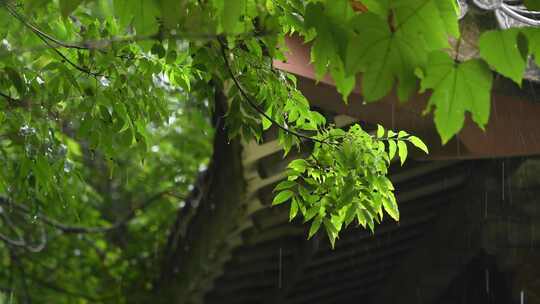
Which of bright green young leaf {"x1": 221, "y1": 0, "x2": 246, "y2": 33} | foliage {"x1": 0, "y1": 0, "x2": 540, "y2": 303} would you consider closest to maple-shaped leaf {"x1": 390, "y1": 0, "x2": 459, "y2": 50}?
foliage {"x1": 0, "y1": 0, "x2": 540, "y2": 303}

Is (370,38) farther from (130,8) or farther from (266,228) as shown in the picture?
(266,228)

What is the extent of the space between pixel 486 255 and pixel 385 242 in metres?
0.69

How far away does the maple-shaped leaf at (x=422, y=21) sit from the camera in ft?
5.39

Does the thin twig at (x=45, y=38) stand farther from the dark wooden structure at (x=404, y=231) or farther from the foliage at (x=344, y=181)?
the dark wooden structure at (x=404, y=231)

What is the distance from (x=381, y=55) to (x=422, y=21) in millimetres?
111

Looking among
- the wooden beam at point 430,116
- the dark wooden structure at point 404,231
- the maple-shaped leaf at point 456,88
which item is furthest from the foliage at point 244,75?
the dark wooden structure at point 404,231

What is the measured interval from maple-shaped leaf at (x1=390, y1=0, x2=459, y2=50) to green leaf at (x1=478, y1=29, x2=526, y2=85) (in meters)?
0.08

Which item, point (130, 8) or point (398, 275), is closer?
point (130, 8)

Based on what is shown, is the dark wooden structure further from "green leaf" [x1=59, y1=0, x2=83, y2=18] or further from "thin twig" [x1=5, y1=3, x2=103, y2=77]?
"green leaf" [x1=59, y1=0, x2=83, y2=18]

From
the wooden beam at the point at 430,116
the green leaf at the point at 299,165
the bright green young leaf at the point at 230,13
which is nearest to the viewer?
the bright green young leaf at the point at 230,13

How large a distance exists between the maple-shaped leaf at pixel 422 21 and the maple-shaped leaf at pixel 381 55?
23 millimetres

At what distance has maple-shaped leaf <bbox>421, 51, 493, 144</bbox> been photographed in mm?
1604

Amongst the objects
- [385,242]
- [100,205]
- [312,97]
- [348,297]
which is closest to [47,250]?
[100,205]

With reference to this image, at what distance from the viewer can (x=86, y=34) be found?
9.41 ft
